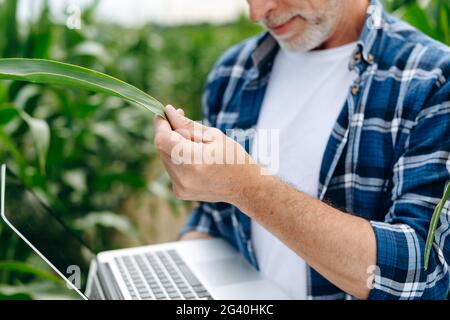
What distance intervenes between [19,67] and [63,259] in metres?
0.24

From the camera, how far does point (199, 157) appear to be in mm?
420

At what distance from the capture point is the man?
0.46 metres

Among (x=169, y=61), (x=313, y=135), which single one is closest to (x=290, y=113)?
(x=313, y=135)

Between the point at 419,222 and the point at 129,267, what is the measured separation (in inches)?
12.6

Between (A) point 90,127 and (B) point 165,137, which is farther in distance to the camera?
(A) point 90,127

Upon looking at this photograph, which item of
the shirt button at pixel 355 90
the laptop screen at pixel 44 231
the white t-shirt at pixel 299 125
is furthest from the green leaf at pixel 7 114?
the shirt button at pixel 355 90

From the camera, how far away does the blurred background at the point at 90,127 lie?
2.57ft

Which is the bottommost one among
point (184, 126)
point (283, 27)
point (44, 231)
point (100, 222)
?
point (100, 222)

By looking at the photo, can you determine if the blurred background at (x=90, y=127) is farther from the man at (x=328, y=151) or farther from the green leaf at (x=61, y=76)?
the green leaf at (x=61, y=76)

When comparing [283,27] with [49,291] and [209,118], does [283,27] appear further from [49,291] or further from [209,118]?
[49,291]

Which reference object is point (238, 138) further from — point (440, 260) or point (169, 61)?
point (169, 61)

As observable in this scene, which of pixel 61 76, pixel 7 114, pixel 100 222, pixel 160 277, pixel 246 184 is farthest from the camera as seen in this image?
pixel 100 222

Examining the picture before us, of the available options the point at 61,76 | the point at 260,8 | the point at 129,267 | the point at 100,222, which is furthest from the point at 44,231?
the point at 100,222

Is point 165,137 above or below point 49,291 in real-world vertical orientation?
Result: above
